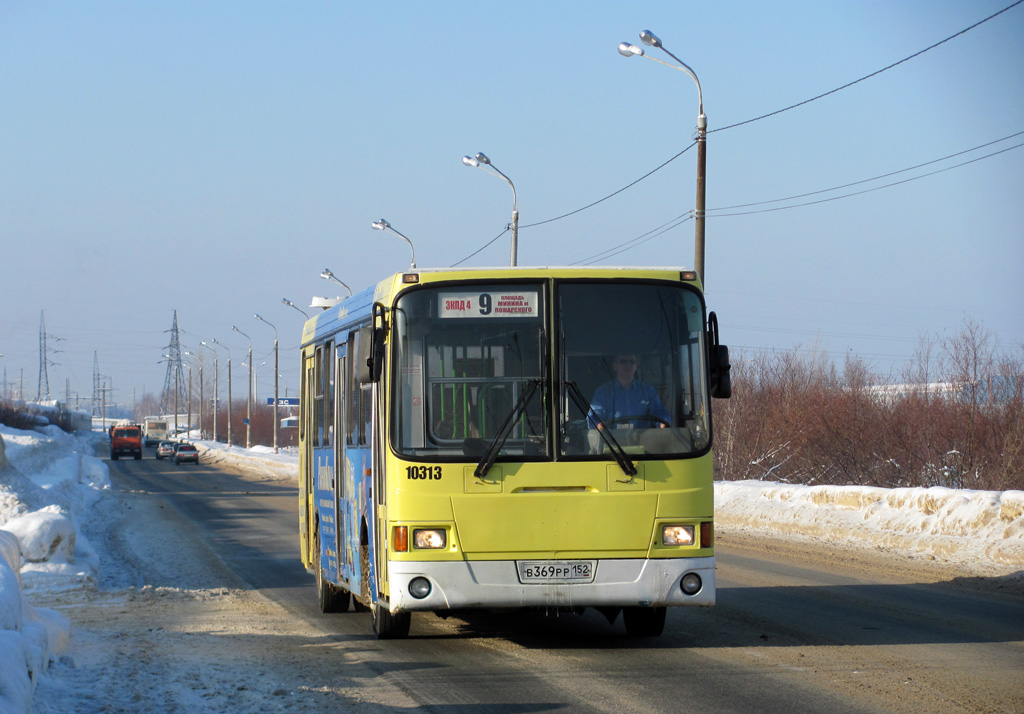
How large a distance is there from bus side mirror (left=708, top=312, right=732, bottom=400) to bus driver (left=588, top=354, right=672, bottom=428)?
0.46m

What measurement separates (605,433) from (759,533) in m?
13.6

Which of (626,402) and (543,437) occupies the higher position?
(626,402)

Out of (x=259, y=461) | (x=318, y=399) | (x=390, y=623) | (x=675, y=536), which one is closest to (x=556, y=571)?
(x=675, y=536)

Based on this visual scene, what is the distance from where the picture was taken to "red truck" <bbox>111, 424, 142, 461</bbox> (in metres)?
80.9

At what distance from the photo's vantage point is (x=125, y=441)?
8125 cm

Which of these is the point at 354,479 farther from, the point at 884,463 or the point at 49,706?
the point at 884,463

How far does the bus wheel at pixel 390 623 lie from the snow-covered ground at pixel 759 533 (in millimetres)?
2370

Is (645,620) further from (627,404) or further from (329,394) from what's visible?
(329,394)

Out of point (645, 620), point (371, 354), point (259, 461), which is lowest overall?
point (259, 461)

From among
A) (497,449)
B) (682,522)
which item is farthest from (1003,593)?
(497,449)

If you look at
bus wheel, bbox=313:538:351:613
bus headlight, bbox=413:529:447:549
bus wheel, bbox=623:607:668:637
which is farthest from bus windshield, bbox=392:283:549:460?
bus wheel, bbox=313:538:351:613

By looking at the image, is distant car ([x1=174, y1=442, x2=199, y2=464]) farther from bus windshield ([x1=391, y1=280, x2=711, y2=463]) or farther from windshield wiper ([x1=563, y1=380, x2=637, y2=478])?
windshield wiper ([x1=563, y1=380, x2=637, y2=478])

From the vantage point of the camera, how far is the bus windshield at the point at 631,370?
8547 millimetres

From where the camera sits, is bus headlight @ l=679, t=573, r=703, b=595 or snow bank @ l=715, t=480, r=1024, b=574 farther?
snow bank @ l=715, t=480, r=1024, b=574
